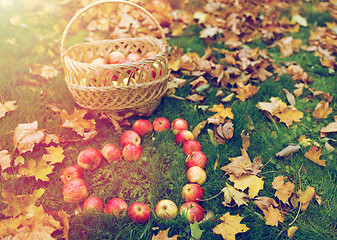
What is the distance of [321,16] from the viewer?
4.18 m

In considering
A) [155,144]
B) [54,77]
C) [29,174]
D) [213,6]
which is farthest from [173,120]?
[213,6]

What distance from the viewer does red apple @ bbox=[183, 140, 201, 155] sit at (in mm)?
1967

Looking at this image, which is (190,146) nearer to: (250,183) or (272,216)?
(250,183)

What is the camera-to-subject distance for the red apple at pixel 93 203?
1.59 metres

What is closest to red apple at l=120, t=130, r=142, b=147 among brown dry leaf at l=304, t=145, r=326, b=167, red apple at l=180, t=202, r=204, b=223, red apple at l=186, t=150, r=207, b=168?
red apple at l=186, t=150, r=207, b=168

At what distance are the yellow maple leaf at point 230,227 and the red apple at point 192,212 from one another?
114mm

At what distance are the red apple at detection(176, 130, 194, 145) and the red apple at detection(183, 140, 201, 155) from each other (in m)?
0.06

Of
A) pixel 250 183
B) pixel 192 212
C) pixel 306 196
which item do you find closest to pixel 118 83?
pixel 192 212

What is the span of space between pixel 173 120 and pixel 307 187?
114 centimetres

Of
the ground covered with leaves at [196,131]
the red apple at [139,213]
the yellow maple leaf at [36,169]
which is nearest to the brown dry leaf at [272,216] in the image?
the ground covered with leaves at [196,131]

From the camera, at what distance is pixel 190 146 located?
1969 millimetres

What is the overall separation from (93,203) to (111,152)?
1.33ft

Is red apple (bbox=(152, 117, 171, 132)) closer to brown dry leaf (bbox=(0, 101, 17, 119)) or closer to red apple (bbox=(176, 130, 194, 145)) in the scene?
red apple (bbox=(176, 130, 194, 145))

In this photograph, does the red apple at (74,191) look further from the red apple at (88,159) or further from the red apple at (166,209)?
the red apple at (166,209)
